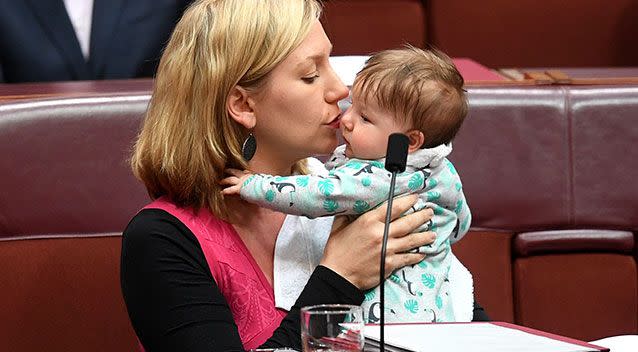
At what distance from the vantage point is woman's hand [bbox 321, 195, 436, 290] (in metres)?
1.02

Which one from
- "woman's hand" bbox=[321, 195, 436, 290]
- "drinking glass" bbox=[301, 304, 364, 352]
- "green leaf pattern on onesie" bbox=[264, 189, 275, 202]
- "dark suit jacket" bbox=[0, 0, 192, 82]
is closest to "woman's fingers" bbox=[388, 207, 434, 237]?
"woman's hand" bbox=[321, 195, 436, 290]

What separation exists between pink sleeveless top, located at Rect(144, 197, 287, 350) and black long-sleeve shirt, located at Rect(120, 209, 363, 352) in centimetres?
1

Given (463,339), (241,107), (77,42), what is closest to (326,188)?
(241,107)

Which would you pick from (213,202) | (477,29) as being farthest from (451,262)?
(477,29)

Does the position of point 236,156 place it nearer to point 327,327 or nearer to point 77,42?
point 327,327

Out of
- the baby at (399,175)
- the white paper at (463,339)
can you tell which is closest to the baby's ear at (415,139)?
the baby at (399,175)

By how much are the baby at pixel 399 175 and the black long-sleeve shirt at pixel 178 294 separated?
5 cm

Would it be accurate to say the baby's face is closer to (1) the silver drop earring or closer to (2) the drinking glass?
(1) the silver drop earring

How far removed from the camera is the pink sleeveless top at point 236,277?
1.02 m

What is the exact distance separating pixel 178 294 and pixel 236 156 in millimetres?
141

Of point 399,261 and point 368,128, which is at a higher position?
point 368,128

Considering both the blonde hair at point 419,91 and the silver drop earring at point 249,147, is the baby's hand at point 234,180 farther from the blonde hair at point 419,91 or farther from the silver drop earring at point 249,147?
the blonde hair at point 419,91

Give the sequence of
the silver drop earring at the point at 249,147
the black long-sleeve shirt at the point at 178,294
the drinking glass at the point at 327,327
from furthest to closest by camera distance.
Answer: the silver drop earring at the point at 249,147
the black long-sleeve shirt at the point at 178,294
the drinking glass at the point at 327,327

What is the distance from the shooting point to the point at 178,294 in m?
0.98
